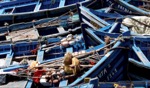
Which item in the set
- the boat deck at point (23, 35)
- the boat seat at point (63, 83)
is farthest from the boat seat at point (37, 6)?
the boat seat at point (63, 83)

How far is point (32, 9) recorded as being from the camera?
54.9 feet

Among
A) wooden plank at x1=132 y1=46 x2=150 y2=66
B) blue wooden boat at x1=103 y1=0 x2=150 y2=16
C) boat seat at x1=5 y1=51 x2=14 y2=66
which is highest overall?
blue wooden boat at x1=103 y1=0 x2=150 y2=16

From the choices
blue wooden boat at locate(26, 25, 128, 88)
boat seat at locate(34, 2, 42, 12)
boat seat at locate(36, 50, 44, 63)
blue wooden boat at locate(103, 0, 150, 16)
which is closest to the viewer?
blue wooden boat at locate(26, 25, 128, 88)

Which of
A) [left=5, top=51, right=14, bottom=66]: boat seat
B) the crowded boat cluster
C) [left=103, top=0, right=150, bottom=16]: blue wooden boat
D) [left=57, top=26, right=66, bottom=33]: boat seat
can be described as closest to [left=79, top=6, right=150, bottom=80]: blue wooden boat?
the crowded boat cluster

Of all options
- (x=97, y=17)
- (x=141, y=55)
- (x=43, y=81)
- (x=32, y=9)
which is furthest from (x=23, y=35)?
(x=141, y=55)

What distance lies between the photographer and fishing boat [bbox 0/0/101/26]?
1556 cm

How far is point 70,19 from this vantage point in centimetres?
1479

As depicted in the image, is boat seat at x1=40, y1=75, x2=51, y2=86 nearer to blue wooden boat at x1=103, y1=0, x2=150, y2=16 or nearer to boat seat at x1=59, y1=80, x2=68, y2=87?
boat seat at x1=59, y1=80, x2=68, y2=87

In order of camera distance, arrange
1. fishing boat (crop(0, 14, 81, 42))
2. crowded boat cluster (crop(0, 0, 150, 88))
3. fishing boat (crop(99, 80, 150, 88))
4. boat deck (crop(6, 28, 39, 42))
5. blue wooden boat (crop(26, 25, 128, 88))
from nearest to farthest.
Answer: fishing boat (crop(99, 80, 150, 88)) → blue wooden boat (crop(26, 25, 128, 88)) → crowded boat cluster (crop(0, 0, 150, 88)) → boat deck (crop(6, 28, 39, 42)) → fishing boat (crop(0, 14, 81, 42))

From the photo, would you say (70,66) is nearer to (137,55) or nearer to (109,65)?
(109,65)

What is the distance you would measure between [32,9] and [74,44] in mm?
4704

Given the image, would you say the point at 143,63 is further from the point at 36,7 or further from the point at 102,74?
the point at 36,7

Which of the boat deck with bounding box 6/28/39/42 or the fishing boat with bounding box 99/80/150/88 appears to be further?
the boat deck with bounding box 6/28/39/42

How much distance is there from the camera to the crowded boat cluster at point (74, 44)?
33.5 ft
